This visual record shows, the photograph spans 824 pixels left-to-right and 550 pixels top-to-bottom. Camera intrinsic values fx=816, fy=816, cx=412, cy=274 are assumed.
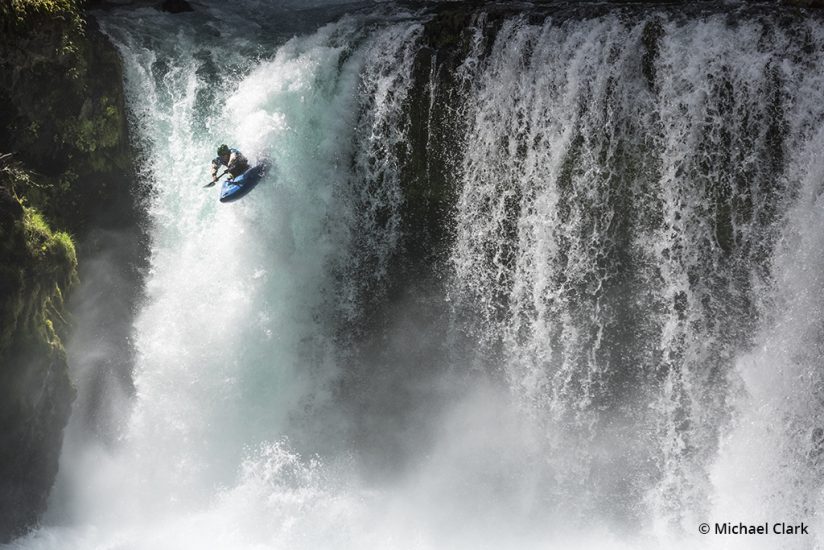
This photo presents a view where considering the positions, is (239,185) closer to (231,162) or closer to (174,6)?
(231,162)

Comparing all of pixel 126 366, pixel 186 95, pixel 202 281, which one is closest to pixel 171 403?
pixel 126 366

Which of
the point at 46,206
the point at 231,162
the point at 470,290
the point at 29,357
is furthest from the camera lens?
the point at 470,290

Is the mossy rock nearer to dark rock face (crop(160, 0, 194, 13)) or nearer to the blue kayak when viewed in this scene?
the blue kayak

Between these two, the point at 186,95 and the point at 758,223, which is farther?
the point at 186,95

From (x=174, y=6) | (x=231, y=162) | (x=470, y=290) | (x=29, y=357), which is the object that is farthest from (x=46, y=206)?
(x=470, y=290)

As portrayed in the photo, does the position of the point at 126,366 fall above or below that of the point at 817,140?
below

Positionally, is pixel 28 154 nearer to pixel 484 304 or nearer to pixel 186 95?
pixel 186 95

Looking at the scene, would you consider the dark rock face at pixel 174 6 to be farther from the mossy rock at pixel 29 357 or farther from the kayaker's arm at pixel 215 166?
the mossy rock at pixel 29 357
